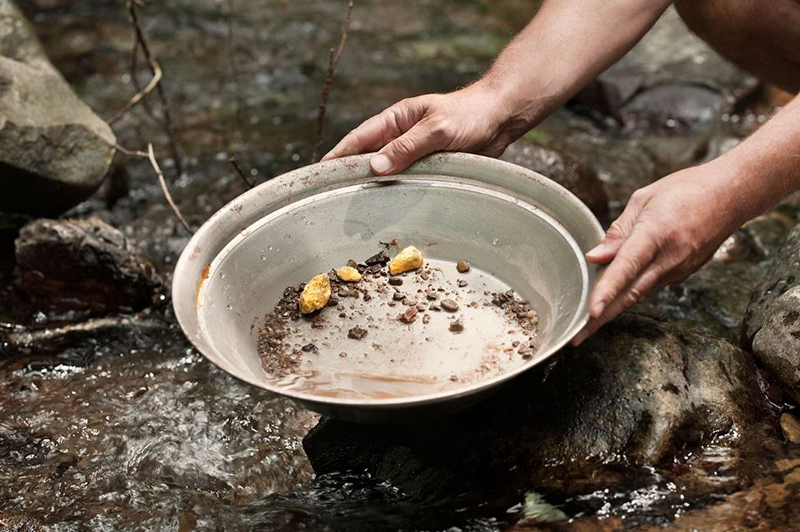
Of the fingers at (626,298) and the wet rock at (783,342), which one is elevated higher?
the fingers at (626,298)

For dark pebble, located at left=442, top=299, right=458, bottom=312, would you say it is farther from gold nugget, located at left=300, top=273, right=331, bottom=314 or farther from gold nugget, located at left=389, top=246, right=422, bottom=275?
gold nugget, located at left=300, top=273, right=331, bottom=314

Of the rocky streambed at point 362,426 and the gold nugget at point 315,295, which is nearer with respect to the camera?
the rocky streambed at point 362,426

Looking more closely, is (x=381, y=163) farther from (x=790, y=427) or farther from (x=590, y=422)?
(x=790, y=427)

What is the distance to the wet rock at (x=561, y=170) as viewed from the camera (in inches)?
168

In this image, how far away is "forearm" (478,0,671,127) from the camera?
2.79 m

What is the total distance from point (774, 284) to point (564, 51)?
1113 millimetres

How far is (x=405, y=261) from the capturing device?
2.52 meters

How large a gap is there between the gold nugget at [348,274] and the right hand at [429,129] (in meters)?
0.34

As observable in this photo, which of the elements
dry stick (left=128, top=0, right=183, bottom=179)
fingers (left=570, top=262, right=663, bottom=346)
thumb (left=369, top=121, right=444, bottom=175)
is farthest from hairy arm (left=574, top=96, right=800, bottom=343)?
dry stick (left=128, top=0, right=183, bottom=179)

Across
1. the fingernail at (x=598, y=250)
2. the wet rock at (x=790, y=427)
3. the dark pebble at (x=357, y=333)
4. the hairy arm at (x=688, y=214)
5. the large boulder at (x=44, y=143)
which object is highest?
the hairy arm at (x=688, y=214)

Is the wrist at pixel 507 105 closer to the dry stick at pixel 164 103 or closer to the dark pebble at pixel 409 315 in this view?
the dark pebble at pixel 409 315

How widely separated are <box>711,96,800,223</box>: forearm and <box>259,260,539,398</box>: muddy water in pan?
0.66 meters

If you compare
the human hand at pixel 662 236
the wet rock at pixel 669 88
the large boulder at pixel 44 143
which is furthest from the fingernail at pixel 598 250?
the wet rock at pixel 669 88

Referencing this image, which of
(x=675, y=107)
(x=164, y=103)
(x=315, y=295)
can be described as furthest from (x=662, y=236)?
(x=675, y=107)
